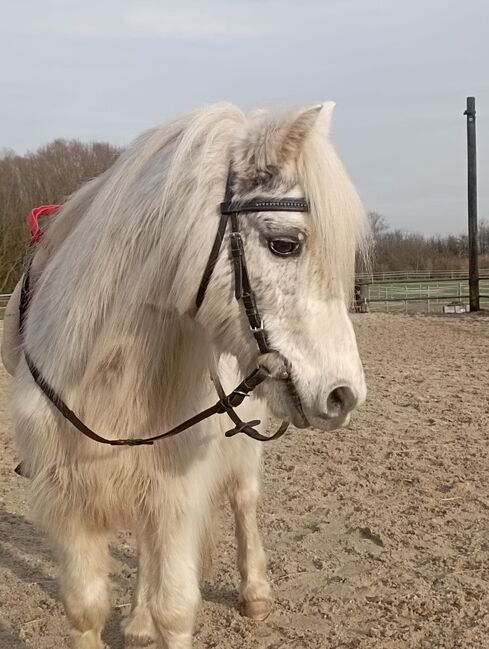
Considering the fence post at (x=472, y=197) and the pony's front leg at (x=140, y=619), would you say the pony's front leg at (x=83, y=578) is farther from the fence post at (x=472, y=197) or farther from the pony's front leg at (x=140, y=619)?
the fence post at (x=472, y=197)

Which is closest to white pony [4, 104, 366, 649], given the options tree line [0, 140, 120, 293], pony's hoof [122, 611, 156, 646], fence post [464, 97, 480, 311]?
pony's hoof [122, 611, 156, 646]

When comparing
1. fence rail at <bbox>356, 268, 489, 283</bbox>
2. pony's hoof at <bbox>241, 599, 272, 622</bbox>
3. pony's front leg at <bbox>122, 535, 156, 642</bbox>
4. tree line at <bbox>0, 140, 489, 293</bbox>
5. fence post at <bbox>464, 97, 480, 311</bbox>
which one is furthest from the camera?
fence rail at <bbox>356, 268, 489, 283</bbox>

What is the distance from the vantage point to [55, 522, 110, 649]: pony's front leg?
2.31 metres

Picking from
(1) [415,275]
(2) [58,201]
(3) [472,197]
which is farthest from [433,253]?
(2) [58,201]

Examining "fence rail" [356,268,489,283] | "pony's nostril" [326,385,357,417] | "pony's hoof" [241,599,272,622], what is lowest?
"pony's hoof" [241,599,272,622]

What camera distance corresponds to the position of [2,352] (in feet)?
9.81

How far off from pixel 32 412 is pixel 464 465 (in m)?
3.58

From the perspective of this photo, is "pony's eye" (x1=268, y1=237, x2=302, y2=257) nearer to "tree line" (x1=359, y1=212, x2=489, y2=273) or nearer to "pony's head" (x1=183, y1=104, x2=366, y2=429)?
"pony's head" (x1=183, y1=104, x2=366, y2=429)

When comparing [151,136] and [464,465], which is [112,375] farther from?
[464,465]

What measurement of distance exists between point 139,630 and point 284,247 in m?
1.97

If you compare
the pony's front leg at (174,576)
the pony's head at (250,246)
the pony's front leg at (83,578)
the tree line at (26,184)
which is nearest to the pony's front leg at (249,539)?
the pony's front leg at (174,576)

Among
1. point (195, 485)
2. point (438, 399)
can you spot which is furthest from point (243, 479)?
point (438, 399)

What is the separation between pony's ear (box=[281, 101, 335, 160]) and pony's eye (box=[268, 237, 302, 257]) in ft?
0.74

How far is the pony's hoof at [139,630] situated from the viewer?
287 cm
